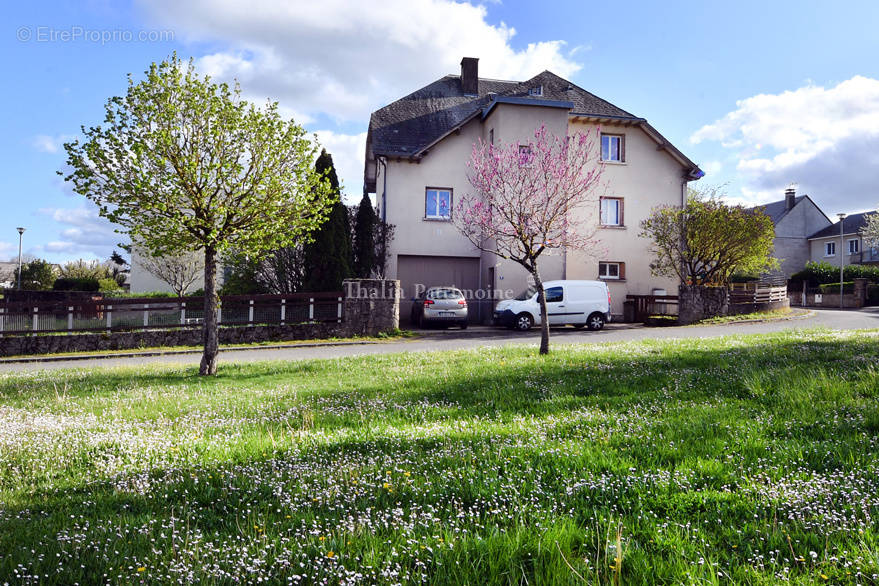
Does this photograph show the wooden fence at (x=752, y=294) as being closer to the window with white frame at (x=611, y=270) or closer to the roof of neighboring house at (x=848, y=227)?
the window with white frame at (x=611, y=270)

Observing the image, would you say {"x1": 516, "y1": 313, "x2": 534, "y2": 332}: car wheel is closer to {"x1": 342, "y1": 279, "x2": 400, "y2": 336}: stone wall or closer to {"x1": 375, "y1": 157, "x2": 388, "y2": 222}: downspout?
{"x1": 342, "y1": 279, "x2": 400, "y2": 336}: stone wall

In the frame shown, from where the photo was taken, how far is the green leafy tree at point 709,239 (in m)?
23.6

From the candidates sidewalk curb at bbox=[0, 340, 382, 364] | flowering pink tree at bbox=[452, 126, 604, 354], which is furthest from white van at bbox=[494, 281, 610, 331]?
sidewalk curb at bbox=[0, 340, 382, 364]

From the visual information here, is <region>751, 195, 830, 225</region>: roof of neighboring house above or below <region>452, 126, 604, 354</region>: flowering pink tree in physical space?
above

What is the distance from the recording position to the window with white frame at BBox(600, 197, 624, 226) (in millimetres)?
27484

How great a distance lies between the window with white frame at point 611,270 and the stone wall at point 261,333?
38.3 feet

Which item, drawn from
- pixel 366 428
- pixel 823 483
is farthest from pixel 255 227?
pixel 823 483

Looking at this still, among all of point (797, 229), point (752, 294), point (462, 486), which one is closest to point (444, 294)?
point (752, 294)

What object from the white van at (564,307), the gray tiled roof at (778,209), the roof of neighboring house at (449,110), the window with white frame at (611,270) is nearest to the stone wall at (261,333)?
the white van at (564,307)

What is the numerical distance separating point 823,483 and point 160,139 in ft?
35.6

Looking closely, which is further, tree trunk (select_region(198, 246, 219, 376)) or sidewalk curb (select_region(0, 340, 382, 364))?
sidewalk curb (select_region(0, 340, 382, 364))

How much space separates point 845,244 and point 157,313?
6583 centimetres

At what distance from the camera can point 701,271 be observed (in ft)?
83.6

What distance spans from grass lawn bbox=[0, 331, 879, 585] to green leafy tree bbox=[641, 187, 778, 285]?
18.8 metres
